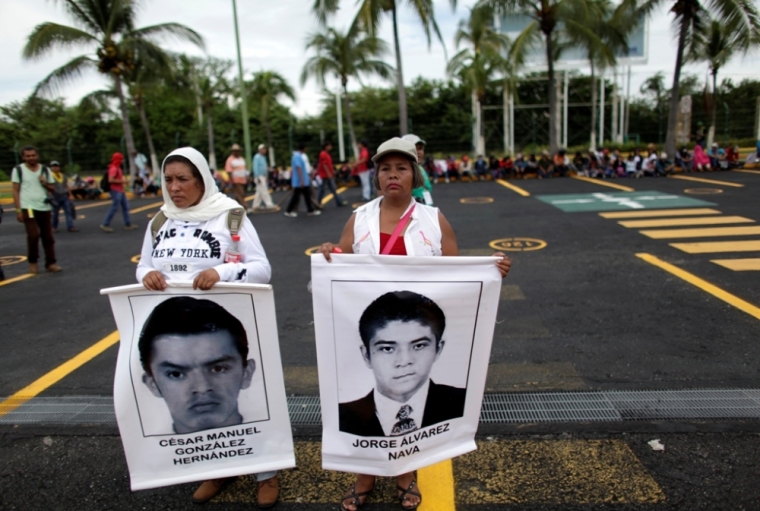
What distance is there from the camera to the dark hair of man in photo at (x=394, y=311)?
2492 mm

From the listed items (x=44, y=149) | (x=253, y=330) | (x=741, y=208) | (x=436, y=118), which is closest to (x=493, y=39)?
(x=436, y=118)

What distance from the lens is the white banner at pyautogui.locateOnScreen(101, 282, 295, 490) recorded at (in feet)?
8.38

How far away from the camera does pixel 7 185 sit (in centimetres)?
2192

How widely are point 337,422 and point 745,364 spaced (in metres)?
3.23

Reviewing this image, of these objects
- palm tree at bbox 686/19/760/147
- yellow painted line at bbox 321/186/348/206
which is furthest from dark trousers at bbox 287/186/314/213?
palm tree at bbox 686/19/760/147

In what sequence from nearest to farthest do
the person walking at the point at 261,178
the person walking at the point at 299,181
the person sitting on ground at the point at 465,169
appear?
the person walking at the point at 299,181 → the person walking at the point at 261,178 → the person sitting on ground at the point at 465,169

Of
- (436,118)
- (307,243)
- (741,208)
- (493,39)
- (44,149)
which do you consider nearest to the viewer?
(307,243)

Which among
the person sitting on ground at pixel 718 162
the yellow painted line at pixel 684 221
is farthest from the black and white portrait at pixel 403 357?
the person sitting on ground at pixel 718 162

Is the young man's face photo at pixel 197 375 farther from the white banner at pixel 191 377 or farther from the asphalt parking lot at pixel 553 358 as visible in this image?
the asphalt parking lot at pixel 553 358

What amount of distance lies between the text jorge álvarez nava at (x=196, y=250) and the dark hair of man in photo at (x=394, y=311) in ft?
2.75

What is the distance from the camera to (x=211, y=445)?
2.66 metres

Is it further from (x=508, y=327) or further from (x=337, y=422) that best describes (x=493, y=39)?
(x=337, y=422)

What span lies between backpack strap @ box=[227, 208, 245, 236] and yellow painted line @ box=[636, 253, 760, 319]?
4.69 meters

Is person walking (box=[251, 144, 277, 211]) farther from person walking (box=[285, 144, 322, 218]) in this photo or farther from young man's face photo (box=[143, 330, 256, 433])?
young man's face photo (box=[143, 330, 256, 433])
